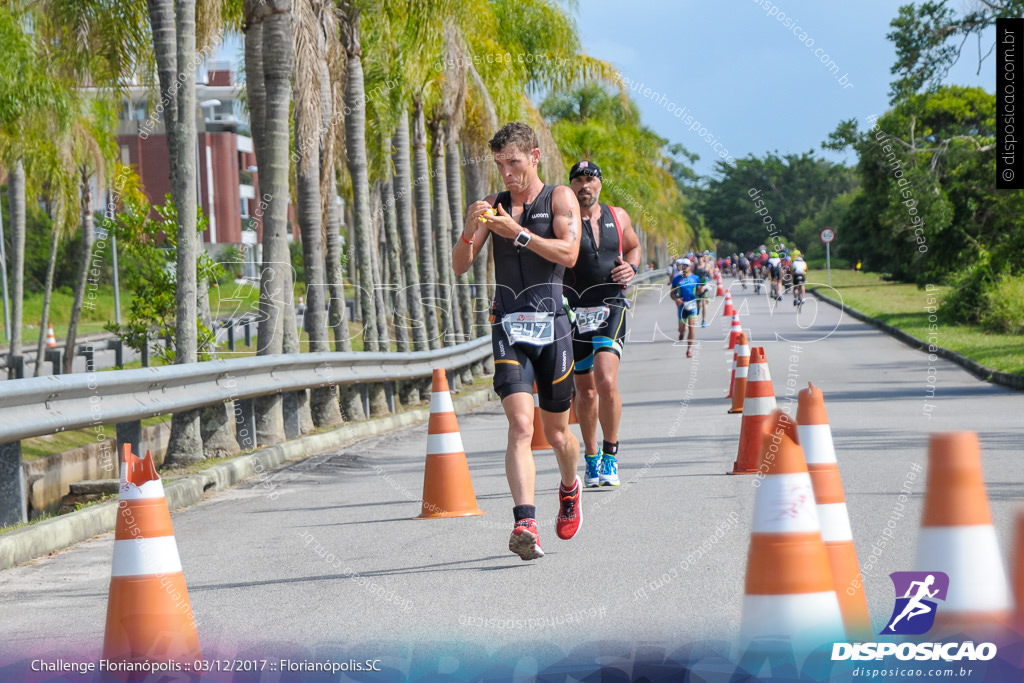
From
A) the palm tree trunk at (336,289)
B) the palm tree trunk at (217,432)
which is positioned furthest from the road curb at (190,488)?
the palm tree trunk at (336,289)

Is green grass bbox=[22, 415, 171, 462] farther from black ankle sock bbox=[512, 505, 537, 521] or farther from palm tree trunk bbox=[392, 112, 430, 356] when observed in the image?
palm tree trunk bbox=[392, 112, 430, 356]

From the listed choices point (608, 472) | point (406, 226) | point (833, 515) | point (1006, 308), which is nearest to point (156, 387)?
point (608, 472)

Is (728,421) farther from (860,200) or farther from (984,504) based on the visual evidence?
(860,200)

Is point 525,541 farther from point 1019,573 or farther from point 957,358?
point 957,358

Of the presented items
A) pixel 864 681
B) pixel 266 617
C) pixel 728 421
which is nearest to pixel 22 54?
pixel 728 421

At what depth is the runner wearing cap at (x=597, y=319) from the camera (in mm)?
9039

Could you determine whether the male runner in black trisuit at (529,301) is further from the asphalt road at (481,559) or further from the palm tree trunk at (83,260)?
the palm tree trunk at (83,260)

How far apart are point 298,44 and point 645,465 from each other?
960 centimetres

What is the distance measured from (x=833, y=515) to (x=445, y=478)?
412 cm

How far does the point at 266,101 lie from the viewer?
49.0 ft

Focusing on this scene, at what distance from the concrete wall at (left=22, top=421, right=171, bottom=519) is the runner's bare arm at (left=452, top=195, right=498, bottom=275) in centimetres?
540

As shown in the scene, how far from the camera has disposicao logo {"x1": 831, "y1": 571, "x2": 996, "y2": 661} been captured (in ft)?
11.8

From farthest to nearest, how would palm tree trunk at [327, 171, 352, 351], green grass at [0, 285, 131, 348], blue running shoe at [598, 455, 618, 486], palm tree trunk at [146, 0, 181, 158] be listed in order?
1. green grass at [0, 285, 131, 348]
2. palm tree trunk at [327, 171, 352, 351]
3. palm tree trunk at [146, 0, 181, 158]
4. blue running shoe at [598, 455, 618, 486]

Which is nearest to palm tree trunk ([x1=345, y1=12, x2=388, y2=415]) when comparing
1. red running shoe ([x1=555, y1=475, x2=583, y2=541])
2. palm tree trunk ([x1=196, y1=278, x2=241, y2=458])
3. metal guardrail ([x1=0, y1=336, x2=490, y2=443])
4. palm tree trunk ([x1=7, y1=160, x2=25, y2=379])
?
metal guardrail ([x1=0, y1=336, x2=490, y2=443])
